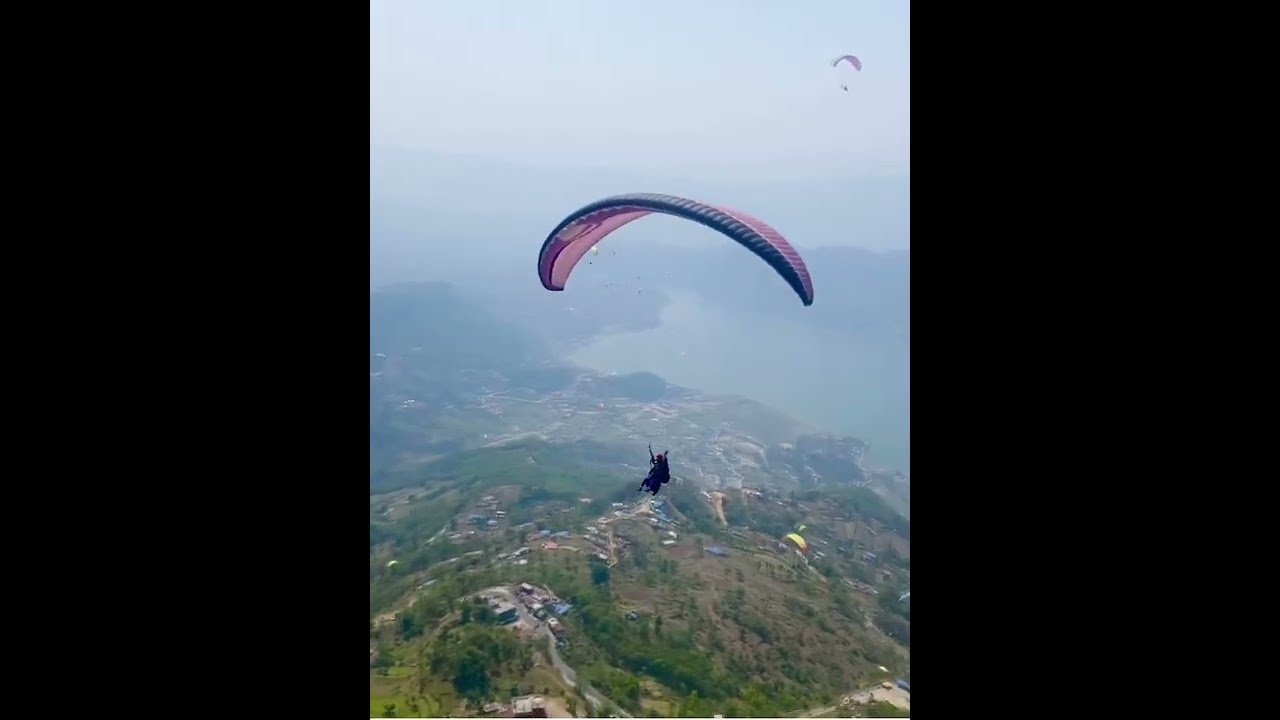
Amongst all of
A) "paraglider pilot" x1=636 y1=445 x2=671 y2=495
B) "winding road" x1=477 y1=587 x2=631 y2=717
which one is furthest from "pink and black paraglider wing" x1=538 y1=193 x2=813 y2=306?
"winding road" x1=477 y1=587 x2=631 y2=717

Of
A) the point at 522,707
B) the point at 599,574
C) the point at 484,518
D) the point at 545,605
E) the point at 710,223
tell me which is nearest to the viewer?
the point at 710,223

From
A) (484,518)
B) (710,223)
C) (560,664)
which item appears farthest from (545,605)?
(710,223)

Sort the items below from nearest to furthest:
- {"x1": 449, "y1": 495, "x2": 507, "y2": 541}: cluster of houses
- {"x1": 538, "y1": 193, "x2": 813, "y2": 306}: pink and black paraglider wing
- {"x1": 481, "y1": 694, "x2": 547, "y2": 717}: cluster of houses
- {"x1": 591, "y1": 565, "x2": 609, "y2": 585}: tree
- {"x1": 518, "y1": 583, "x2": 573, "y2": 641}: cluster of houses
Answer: {"x1": 538, "y1": 193, "x2": 813, "y2": 306}: pink and black paraglider wing, {"x1": 481, "y1": 694, "x2": 547, "y2": 717}: cluster of houses, {"x1": 518, "y1": 583, "x2": 573, "y2": 641}: cluster of houses, {"x1": 591, "y1": 565, "x2": 609, "y2": 585}: tree, {"x1": 449, "y1": 495, "x2": 507, "y2": 541}: cluster of houses

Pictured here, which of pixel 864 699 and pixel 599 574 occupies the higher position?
pixel 864 699

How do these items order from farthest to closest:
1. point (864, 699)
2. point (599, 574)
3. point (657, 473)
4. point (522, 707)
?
point (599, 574) < point (864, 699) < point (522, 707) < point (657, 473)

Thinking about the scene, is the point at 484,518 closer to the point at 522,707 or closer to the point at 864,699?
the point at 864,699

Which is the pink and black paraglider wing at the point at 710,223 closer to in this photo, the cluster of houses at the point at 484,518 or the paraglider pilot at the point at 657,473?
the paraglider pilot at the point at 657,473

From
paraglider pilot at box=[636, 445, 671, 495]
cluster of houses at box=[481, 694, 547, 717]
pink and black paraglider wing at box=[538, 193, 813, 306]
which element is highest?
pink and black paraglider wing at box=[538, 193, 813, 306]

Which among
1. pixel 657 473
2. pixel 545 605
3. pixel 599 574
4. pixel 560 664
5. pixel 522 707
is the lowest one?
pixel 599 574

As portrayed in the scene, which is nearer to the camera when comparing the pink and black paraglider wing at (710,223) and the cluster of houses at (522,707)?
the pink and black paraglider wing at (710,223)

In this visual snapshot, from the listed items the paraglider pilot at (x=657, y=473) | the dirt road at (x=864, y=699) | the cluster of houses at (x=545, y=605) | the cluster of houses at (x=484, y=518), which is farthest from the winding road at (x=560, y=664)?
the cluster of houses at (x=484, y=518)

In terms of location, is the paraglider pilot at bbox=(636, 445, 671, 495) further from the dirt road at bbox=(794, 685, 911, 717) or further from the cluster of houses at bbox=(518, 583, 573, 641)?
the cluster of houses at bbox=(518, 583, 573, 641)
